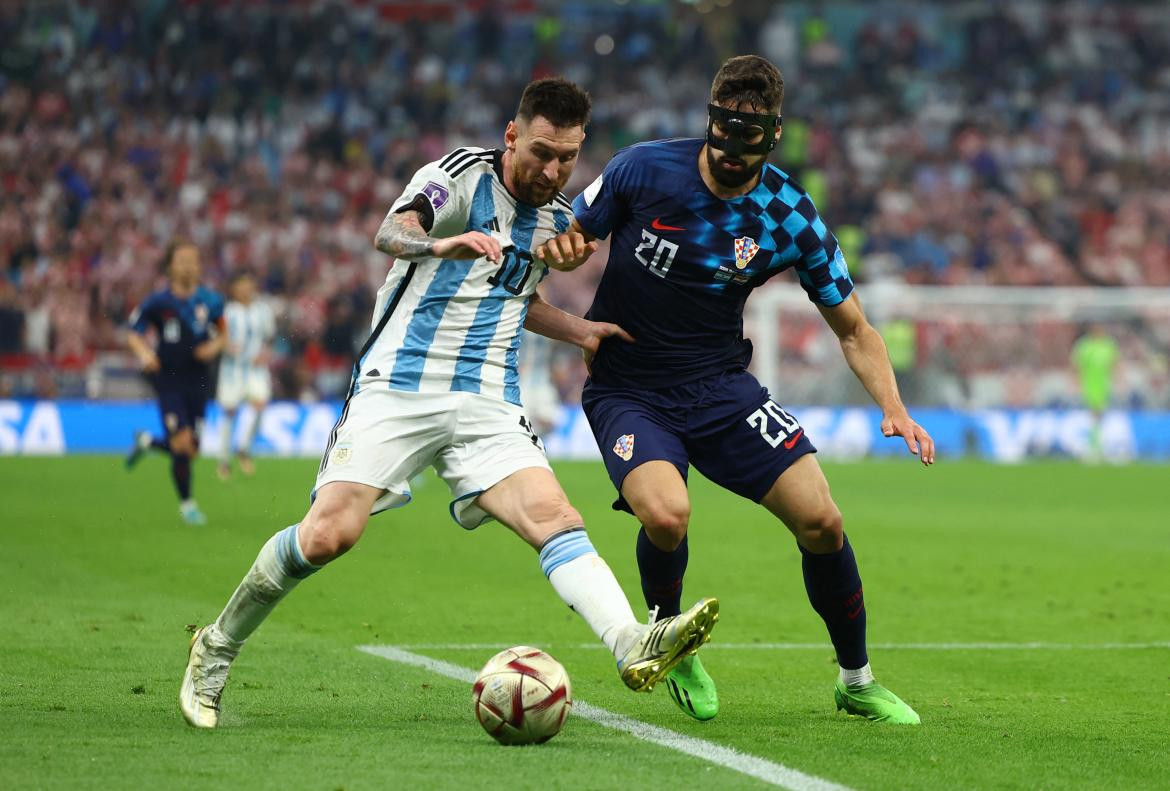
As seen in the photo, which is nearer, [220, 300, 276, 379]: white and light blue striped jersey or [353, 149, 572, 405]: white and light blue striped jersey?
[353, 149, 572, 405]: white and light blue striped jersey

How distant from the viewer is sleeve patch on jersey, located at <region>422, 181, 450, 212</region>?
5.36 m

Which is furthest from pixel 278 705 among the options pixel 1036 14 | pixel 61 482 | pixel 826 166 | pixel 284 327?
pixel 1036 14

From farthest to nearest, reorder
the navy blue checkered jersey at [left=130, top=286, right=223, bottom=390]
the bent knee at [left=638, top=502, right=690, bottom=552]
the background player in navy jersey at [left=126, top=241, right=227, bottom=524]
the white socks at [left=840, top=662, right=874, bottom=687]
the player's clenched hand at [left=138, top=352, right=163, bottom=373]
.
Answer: the navy blue checkered jersey at [left=130, top=286, right=223, bottom=390]
the background player in navy jersey at [left=126, top=241, right=227, bottom=524]
the player's clenched hand at [left=138, top=352, right=163, bottom=373]
the white socks at [left=840, top=662, right=874, bottom=687]
the bent knee at [left=638, top=502, right=690, bottom=552]

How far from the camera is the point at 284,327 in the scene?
73.7ft

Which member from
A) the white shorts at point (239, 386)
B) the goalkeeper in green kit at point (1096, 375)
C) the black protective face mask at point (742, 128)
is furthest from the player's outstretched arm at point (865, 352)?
the goalkeeper in green kit at point (1096, 375)

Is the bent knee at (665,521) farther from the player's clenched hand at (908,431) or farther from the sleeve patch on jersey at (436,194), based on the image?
the sleeve patch on jersey at (436,194)

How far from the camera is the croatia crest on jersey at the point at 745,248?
5.79 metres

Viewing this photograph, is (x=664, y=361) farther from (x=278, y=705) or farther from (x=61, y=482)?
(x=61, y=482)

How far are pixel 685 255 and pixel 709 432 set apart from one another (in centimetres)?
63

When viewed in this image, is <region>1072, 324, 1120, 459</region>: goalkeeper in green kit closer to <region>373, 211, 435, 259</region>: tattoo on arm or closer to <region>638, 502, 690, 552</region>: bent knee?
<region>638, 502, 690, 552</region>: bent knee

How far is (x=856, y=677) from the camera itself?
226 inches

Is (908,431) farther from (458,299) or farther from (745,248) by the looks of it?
(458,299)

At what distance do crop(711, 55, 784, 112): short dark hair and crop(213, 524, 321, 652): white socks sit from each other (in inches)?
80.8

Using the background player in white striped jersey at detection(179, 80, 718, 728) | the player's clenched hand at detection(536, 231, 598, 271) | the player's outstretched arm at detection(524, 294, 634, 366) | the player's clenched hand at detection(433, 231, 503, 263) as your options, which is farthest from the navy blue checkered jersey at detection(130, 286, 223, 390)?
the player's clenched hand at detection(433, 231, 503, 263)
